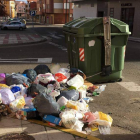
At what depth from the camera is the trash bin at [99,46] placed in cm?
571

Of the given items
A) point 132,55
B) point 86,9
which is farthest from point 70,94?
point 86,9

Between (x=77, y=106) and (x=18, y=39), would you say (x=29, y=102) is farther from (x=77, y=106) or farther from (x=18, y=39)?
(x=18, y=39)

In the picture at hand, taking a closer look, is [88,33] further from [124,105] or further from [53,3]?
[53,3]

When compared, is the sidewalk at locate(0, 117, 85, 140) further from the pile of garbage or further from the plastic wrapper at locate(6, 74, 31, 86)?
the plastic wrapper at locate(6, 74, 31, 86)

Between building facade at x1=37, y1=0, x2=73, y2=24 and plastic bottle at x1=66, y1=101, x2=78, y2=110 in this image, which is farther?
building facade at x1=37, y1=0, x2=73, y2=24

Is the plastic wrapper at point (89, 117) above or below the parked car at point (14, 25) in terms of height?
below

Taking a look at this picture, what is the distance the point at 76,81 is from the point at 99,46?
1.36 meters

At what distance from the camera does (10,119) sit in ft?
12.7

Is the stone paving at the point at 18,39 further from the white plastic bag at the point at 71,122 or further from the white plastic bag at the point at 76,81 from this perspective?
the white plastic bag at the point at 71,122

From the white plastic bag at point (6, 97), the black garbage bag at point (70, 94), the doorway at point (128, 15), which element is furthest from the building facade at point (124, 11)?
the white plastic bag at point (6, 97)

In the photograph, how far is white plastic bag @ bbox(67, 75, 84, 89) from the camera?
206 inches

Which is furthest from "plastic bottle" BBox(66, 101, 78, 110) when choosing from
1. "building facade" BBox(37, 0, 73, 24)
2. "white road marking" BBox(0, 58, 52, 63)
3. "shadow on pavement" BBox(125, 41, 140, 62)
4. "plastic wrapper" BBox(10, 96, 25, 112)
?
"building facade" BBox(37, 0, 73, 24)

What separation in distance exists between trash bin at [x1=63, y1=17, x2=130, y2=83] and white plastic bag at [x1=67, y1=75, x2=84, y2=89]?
0.66 metres

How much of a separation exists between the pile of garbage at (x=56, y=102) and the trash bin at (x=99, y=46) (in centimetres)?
76
